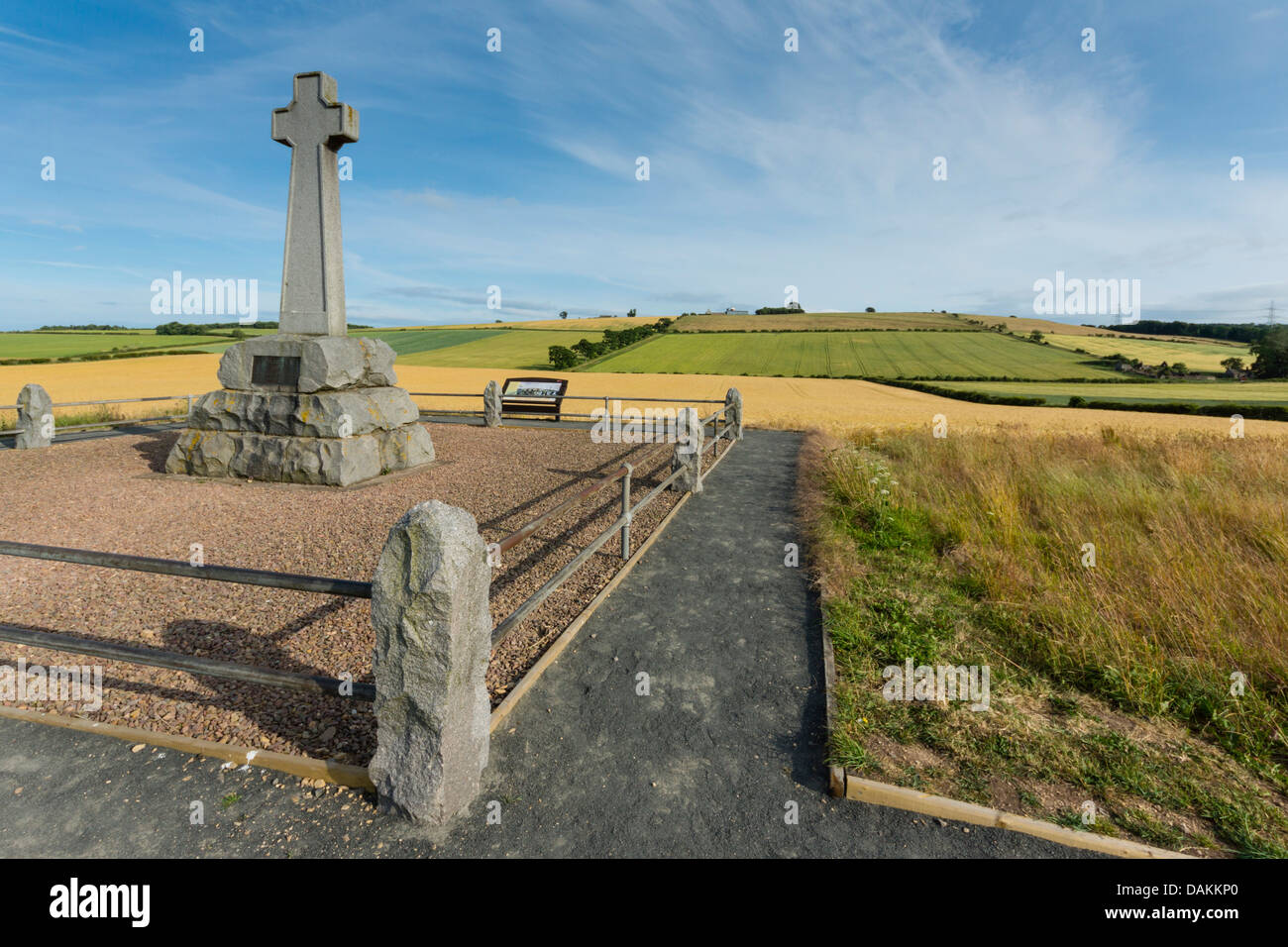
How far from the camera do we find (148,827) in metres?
2.54

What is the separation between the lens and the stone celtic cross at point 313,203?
359 inches

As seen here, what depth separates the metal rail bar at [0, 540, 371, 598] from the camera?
8.89 ft

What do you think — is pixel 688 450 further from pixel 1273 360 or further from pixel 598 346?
pixel 1273 360

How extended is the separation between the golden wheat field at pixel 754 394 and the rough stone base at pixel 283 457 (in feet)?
38.5

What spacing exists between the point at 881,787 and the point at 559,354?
48.2m

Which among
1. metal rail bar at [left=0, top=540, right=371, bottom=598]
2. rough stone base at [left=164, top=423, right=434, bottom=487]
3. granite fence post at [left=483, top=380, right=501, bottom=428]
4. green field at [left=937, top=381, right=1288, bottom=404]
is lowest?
metal rail bar at [left=0, top=540, right=371, bottom=598]

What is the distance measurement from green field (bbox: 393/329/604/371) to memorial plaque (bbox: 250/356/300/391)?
39.7 m

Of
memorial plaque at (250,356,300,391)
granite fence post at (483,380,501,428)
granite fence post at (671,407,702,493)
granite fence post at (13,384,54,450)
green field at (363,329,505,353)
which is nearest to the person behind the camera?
granite fence post at (671,407,702,493)

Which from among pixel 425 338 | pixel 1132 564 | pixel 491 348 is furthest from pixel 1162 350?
pixel 425 338

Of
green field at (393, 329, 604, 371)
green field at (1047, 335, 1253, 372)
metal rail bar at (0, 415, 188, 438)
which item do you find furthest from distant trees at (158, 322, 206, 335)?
green field at (1047, 335, 1253, 372)

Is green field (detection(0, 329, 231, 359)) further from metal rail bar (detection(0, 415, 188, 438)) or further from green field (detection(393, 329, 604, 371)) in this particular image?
metal rail bar (detection(0, 415, 188, 438))

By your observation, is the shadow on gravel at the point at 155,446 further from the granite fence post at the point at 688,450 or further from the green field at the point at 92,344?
the green field at the point at 92,344
